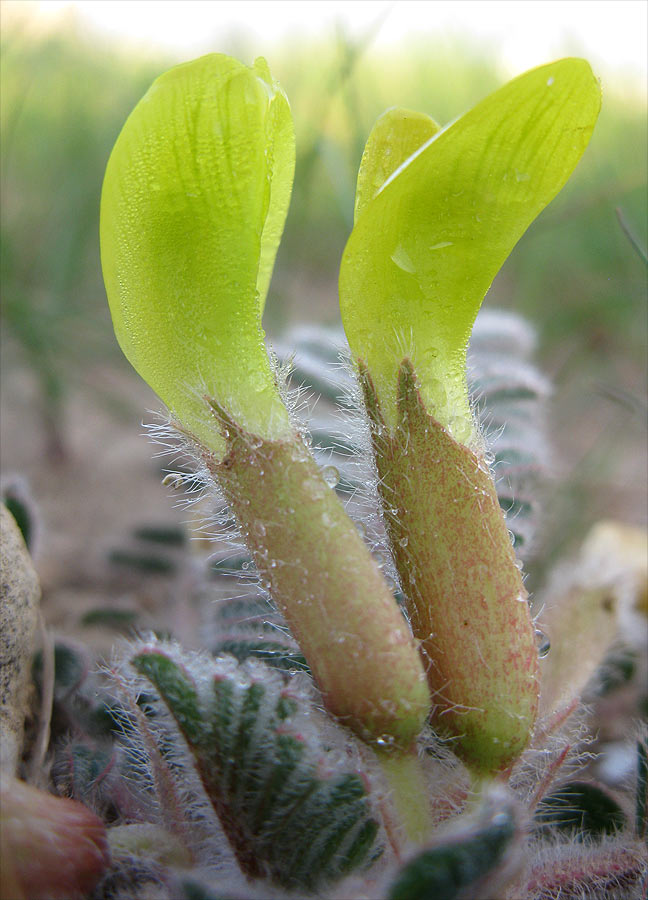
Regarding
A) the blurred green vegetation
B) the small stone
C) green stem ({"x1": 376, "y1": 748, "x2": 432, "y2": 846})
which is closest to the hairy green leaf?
green stem ({"x1": 376, "y1": 748, "x2": 432, "y2": 846})

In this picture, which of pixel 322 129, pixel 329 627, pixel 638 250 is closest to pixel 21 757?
pixel 329 627

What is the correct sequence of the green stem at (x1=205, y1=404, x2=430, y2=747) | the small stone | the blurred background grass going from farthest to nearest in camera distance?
the blurred background grass
the small stone
the green stem at (x1=205, y1=404, x2=430, y2=747)

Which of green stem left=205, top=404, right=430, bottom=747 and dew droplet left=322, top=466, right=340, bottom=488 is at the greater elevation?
dew droplet left=322, top=466, right=340, bottom=488

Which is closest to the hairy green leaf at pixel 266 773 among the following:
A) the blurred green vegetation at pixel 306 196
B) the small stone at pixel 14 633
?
the small stone at pixel 14 633

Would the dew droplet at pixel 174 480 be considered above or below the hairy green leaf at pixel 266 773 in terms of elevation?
above

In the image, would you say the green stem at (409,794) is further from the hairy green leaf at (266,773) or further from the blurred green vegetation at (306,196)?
the blurred green vegetation at (306,196)

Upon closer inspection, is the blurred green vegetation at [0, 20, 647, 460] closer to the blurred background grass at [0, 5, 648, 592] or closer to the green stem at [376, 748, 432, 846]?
the blurred background grass at [0, 5, 648, 592]

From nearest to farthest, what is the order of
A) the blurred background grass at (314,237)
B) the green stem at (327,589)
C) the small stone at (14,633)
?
the green stem at (327,589), the small stone at (14,633), the blurred background grass at (314,237)

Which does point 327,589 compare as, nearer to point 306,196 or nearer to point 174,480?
point 174,480

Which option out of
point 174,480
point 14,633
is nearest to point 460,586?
point 174,480

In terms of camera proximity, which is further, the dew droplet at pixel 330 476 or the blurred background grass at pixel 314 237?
the blurred background grass at pixel 314 237
